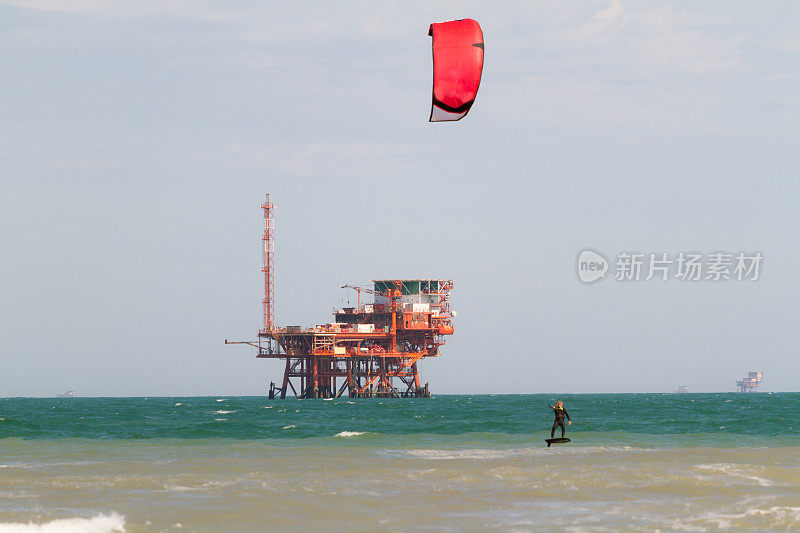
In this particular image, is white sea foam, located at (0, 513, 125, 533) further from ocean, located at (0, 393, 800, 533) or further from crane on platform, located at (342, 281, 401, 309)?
crane on platform, located at (342, 281, 401, 309)

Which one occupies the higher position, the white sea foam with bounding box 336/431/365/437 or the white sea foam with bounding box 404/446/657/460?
the white sea foam with bounding box 336/431/365/437

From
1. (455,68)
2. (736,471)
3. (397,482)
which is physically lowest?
(736,471)

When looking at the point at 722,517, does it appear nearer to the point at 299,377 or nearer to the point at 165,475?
the point at 165,475

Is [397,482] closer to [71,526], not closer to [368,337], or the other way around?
[71,526]

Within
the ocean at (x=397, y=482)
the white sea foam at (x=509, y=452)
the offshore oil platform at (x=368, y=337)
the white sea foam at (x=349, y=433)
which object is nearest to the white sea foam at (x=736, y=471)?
the ocean at (x=397, y=482)

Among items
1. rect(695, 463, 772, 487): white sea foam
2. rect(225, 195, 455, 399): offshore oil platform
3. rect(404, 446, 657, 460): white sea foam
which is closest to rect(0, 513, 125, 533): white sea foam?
rect(404, 446, 657, 460): white sea foam

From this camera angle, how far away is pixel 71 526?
814 inches

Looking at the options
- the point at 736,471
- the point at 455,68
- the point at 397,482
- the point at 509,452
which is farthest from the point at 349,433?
the point at 455,68

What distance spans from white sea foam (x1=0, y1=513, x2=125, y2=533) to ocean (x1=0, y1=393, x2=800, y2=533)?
0.16 feet

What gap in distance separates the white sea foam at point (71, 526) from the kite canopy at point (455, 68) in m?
14.3

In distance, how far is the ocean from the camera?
69.8ft

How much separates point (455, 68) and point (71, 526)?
16582 mm

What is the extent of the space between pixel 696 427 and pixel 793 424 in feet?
27.3

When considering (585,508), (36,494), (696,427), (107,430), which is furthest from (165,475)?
(696,427)
